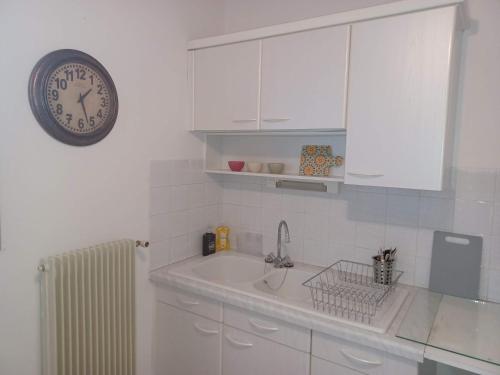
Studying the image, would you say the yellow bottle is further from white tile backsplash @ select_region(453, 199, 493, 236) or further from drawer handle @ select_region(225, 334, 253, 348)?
white tile backsplash @ select_region(453, 199, 493, 236)

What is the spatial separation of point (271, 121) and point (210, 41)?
597mm

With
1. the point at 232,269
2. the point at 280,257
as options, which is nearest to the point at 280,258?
the point at 280,257

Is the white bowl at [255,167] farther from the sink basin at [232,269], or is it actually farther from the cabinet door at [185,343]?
the cabinet door at [185,343]

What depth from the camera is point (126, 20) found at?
180cm

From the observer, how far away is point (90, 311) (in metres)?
1.64

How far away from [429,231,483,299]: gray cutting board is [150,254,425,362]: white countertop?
0.14 meters

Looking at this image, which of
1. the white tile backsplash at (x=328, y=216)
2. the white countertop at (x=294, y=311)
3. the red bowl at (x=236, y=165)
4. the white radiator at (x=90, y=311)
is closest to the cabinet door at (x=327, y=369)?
the white countertop at (x=294, y=311)

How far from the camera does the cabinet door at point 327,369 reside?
4.85ft

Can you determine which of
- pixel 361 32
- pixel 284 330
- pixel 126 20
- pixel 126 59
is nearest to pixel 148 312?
pixel 284 330

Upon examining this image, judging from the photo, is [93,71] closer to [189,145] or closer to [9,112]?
[9,112]

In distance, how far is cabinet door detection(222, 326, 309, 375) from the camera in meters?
1.59

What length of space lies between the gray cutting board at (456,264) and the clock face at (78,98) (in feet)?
5.63

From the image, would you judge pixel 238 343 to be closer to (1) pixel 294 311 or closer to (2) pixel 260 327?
(2) pixel 260 327

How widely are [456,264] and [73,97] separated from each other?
1.91m
